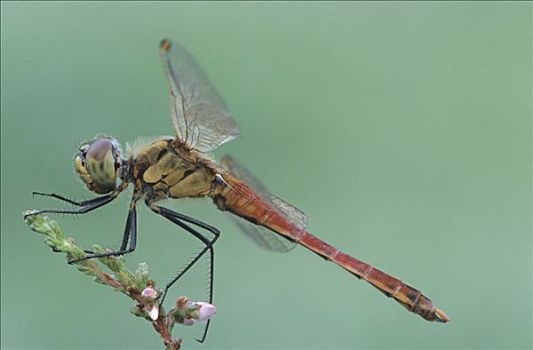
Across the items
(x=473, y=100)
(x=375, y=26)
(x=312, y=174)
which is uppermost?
(x=375, y=26)

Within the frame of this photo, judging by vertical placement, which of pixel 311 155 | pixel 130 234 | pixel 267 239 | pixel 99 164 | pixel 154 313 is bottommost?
pixel 154 313

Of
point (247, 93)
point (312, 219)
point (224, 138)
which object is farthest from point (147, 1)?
point (224, 138)

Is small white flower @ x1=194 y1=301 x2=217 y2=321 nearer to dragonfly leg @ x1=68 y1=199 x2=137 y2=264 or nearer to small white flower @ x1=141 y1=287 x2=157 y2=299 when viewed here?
small white flower @ x1=141 y1=287 x2=157 y2=299

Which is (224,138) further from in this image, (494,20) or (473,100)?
(494,20)

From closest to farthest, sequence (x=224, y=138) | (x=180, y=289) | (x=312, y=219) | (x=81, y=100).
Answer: (x=224, y=138) < (x=180, y=289) < (x=312, y=219) < (x=81, y=100)

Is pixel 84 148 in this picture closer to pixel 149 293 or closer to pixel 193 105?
pixel 193 105

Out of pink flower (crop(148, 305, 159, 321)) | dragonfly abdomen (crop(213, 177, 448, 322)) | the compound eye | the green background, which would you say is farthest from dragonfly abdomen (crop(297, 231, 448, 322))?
pink flower (crop(148, 305, 159, 321))

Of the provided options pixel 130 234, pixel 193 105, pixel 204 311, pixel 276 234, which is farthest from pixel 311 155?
pixel 204 311
